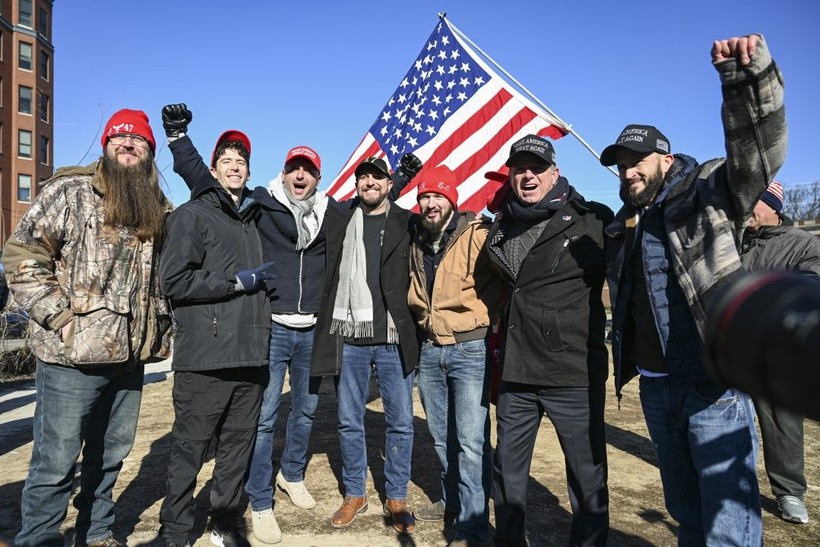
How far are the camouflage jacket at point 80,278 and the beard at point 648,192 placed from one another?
8.48ft

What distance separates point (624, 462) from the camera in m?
5.28

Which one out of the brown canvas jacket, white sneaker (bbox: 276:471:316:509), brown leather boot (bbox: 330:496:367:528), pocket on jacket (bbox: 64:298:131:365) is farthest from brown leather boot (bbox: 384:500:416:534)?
pocket on jacket (bbox: 64:298:131:365)

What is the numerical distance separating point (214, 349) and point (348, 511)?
56.4 inches

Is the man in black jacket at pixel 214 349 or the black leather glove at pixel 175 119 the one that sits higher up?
the black leather glove at pixel 175 119

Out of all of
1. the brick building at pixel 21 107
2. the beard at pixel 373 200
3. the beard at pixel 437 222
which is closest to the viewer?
the beard at pixel 437 222

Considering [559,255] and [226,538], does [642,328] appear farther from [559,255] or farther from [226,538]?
[226,538]

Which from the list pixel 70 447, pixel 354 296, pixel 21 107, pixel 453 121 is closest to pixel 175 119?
pixel 354 296

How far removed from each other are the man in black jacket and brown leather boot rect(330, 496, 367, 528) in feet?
2.10

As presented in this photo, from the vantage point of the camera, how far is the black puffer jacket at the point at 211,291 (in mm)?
3328

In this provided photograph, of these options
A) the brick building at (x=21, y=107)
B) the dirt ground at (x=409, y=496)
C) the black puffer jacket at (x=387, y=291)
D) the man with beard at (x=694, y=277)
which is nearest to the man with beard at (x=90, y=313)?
the dirt ground at (x=409, y=496)

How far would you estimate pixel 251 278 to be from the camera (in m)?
3.47

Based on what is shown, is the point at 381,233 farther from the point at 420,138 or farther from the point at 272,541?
the point at 420,138

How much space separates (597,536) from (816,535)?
70.1 inches

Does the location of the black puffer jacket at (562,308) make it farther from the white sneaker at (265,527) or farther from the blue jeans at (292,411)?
the white sneaker at (265,527)
